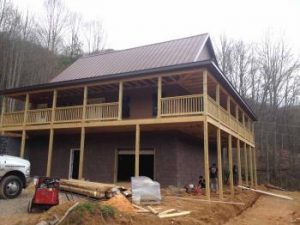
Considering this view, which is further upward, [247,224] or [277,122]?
[277,122]

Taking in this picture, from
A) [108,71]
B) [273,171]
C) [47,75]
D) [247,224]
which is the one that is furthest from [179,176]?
[47,75]

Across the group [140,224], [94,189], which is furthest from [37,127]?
[140,224]

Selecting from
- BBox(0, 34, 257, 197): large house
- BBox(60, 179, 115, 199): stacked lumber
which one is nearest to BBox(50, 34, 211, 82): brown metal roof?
BBox(0, 34, 257, 197): large house

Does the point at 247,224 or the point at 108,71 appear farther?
the point at 108,71

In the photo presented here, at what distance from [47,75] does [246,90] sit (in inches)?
953

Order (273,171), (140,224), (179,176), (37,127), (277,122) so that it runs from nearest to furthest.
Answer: (140,224), (179,176), (37,127), (273,171), (277,122)

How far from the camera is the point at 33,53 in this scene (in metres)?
36.5

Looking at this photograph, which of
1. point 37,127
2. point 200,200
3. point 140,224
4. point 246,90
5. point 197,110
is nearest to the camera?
point 140,224

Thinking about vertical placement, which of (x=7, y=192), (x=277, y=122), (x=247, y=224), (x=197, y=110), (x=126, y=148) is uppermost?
(x=277, y=122)

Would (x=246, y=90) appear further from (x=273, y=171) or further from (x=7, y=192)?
(x=7, y=192)

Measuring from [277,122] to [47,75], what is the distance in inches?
1066

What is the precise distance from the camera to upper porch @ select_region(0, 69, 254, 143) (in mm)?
15938

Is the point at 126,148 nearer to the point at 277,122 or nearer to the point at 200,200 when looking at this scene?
the point at 200,200

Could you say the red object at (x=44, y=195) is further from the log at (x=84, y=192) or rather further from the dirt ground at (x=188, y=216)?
the log at (x=84, y=192)
